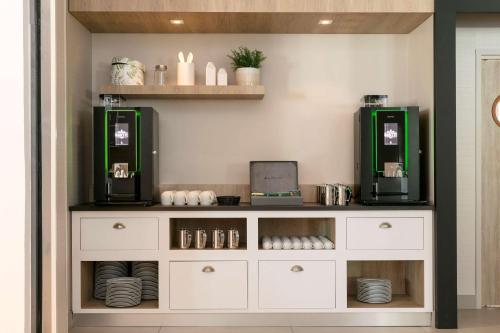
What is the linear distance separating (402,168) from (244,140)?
1.14 metres

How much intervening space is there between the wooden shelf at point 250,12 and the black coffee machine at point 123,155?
0.60 metres

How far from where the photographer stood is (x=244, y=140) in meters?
4.07

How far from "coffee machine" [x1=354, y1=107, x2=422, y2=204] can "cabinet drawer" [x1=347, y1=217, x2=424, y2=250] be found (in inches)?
5.8

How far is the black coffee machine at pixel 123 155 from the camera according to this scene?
3604 mm

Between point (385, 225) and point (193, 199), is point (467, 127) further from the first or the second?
point (193, 199)

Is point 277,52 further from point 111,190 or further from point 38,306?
point 38,306

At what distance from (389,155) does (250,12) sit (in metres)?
1.29

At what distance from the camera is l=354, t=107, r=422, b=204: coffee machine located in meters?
3.62

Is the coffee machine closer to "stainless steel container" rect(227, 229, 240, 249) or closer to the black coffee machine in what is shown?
"stainless steel container" rect(227, 229, 240, 249)

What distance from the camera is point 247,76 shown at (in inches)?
150
